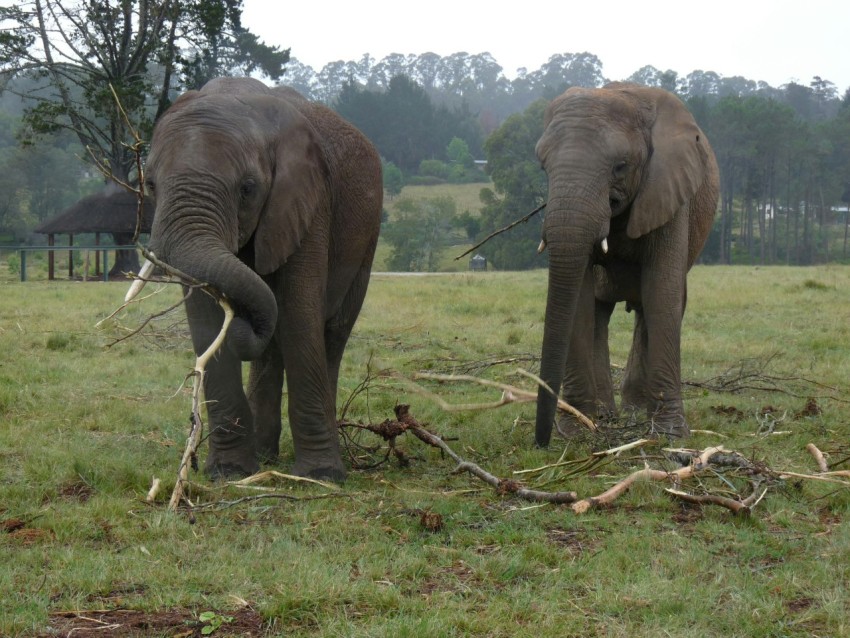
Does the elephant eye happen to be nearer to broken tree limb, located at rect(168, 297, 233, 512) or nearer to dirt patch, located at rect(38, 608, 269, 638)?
broken tree limb, located at rect(168, 297, 233, 512)

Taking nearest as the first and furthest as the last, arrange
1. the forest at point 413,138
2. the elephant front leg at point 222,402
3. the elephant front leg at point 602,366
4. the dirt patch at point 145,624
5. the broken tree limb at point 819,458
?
the dirt patch at point 145,624, the elephant front leg at point 222,402, the broken tree limb at point 819,458, the elephant front leg at point 602,366, the forest at point 413,138

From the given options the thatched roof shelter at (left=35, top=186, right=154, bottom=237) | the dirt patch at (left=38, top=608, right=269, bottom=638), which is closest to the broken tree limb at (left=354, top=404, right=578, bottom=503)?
the dirt patch at (left=38, top=608, right=269, bottom=638)

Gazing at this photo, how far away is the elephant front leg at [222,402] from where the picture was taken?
600cm

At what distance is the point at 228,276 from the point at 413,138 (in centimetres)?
7649

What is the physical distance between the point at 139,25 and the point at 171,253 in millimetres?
27590

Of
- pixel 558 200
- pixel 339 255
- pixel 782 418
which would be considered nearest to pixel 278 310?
pixel 339 255

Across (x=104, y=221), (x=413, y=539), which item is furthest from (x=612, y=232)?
(x=104, y=221)

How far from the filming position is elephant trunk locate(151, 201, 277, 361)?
17.3 ft

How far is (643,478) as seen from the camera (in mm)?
5707

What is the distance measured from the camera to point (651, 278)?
7.70 metres

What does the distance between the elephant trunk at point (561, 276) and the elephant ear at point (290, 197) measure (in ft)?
5.18

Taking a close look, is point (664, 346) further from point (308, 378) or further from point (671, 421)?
point (308, 378)

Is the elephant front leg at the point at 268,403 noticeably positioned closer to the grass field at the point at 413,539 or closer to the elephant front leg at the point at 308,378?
the grass field at the point at 413,539

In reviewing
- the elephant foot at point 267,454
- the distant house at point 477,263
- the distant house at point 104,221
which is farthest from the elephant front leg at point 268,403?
the distant house at point 477,263
